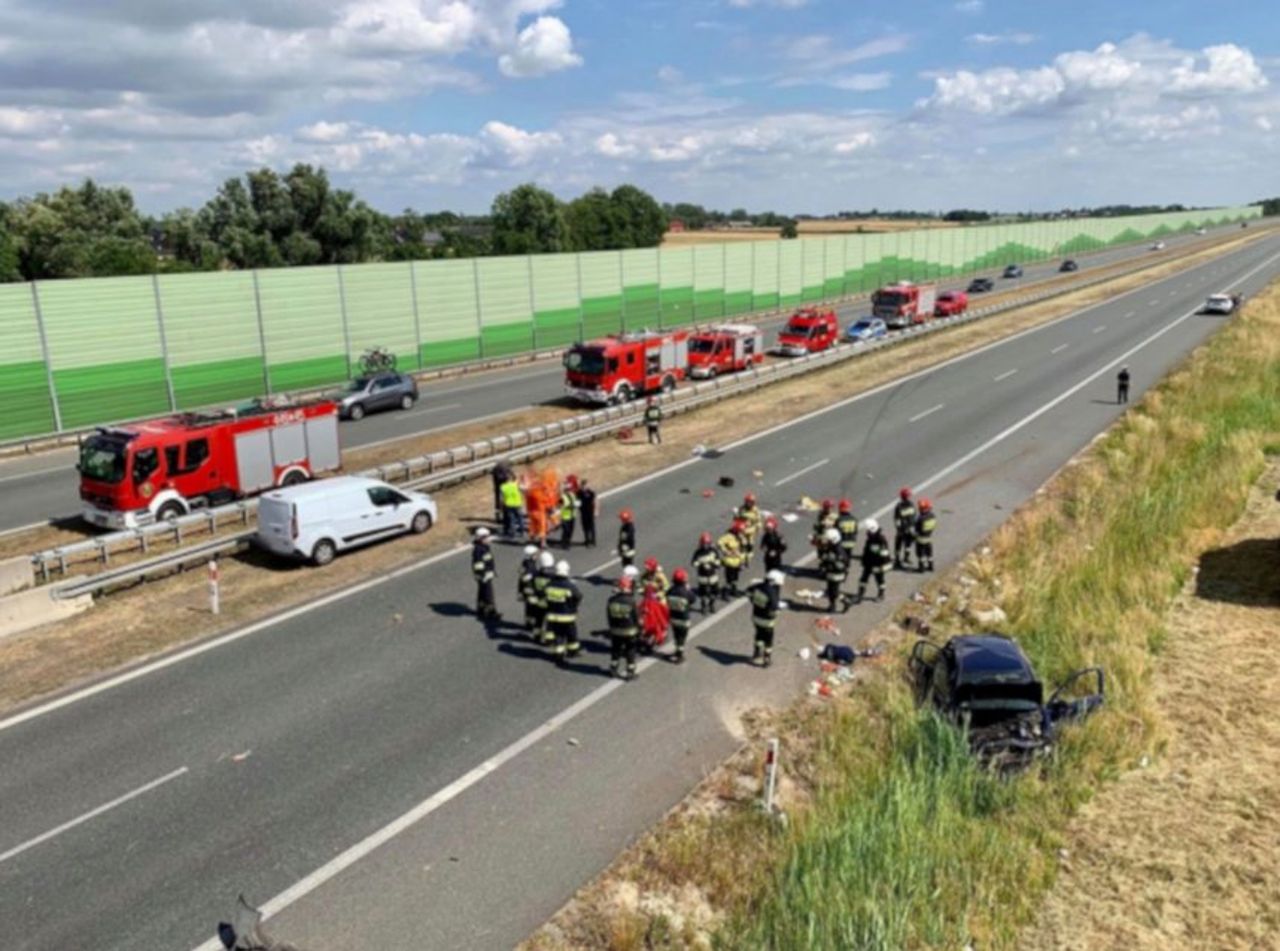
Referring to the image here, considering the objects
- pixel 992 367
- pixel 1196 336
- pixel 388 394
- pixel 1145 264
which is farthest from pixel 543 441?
pixel 1145 264

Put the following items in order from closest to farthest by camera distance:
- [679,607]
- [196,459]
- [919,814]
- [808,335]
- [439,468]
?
1. [919,814]
2. [679,607]
3. [196,459]
4. [439,468]
5. [808,335]

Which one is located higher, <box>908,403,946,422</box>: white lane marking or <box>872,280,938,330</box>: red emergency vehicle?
<box>872,280,938,330</box>: red emergency vehicle

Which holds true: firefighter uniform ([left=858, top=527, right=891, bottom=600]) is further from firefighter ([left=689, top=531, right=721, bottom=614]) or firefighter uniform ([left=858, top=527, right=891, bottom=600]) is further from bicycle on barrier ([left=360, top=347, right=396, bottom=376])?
bicycle on barrier ([left=360, top=347, right=396, bottom=376])

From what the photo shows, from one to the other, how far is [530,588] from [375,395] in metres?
21.9

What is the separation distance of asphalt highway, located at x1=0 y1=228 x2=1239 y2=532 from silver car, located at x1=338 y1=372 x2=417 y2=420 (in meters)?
0.43

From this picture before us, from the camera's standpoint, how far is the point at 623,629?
520 inches

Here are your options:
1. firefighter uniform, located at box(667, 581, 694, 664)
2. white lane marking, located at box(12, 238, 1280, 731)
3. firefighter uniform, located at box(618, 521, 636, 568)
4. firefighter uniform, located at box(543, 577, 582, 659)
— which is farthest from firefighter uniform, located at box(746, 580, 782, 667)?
white lane marking, located at box(12, 238, 1280, 731)

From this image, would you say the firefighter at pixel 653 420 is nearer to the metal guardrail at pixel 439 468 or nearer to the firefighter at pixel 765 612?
the metal guardrail at pixel 439 468

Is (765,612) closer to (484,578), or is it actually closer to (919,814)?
(919,814)

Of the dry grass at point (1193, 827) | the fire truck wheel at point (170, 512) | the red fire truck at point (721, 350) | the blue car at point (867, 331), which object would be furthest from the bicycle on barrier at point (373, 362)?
the dry grass at point (1193, 827)

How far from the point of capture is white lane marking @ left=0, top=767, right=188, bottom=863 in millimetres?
9602

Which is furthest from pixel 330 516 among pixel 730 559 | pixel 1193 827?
pixel 1193 827

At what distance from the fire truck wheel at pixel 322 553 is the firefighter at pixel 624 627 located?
7596mm

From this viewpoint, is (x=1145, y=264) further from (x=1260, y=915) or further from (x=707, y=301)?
(x=1260, y=915)
